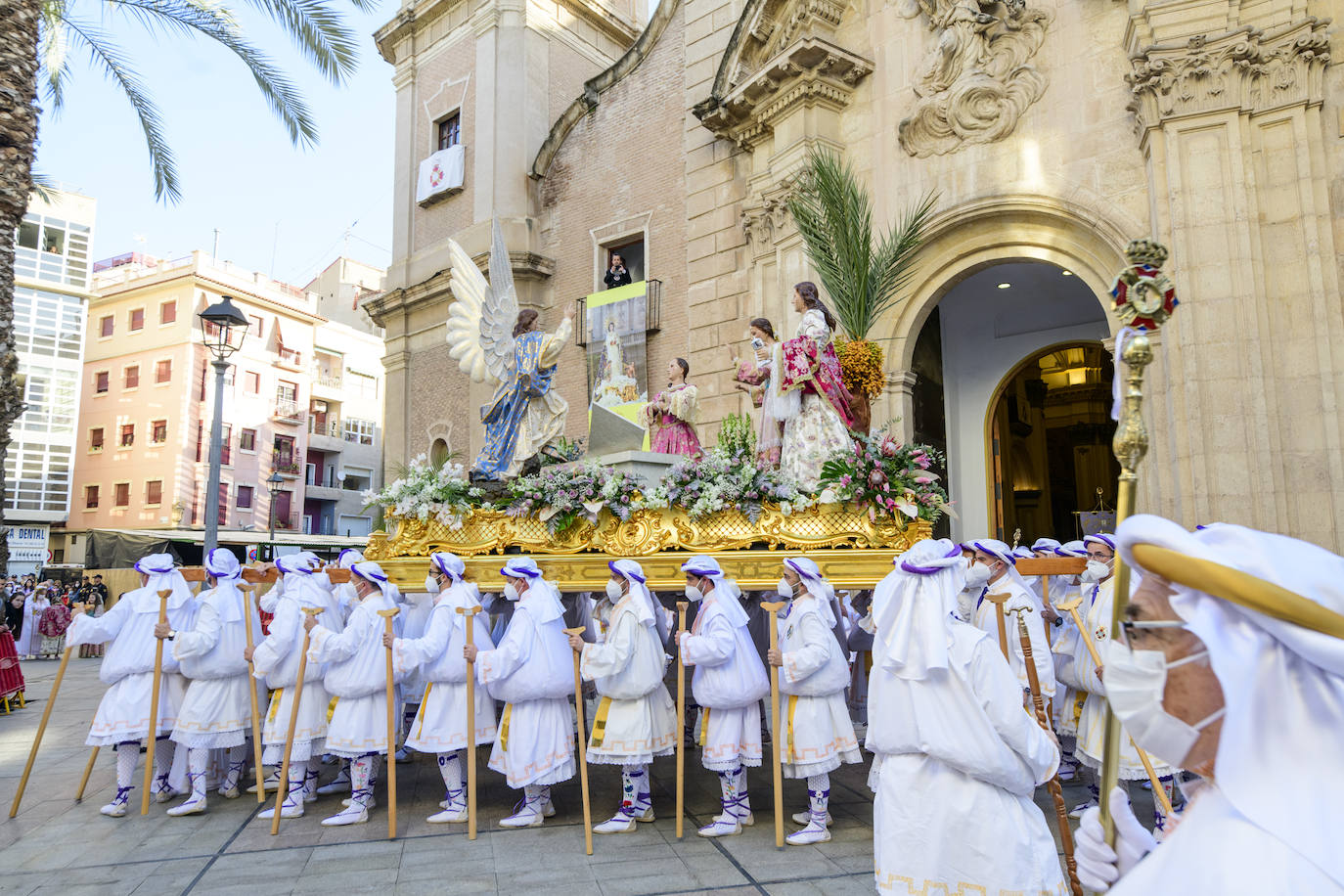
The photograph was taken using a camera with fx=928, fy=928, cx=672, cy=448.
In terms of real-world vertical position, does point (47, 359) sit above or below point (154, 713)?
above

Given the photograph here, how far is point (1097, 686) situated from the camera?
6.46 metres

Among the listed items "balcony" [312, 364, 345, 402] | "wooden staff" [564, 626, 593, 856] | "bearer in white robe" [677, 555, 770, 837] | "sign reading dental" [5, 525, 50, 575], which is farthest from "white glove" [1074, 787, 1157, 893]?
"balcony" [312, 364, 345, 402]

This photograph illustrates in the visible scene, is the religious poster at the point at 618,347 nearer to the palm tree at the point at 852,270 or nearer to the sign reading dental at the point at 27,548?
the palm tree at the point at 852,270

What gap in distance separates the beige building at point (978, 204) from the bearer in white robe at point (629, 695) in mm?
6173

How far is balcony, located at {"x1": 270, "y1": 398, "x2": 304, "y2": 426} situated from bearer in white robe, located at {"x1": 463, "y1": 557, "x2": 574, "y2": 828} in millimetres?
39057

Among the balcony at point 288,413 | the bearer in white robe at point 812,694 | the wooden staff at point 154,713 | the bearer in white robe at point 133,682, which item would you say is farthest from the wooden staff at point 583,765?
the balcony at point 288,413

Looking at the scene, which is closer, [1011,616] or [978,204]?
[1011,616]

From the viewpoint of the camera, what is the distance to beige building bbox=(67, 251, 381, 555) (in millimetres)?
→ 38938

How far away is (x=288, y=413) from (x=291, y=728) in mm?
38821

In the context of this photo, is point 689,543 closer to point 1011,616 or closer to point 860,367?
point 860,367

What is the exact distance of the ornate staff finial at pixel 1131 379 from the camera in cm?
222

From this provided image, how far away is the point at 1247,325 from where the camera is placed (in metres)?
9.67

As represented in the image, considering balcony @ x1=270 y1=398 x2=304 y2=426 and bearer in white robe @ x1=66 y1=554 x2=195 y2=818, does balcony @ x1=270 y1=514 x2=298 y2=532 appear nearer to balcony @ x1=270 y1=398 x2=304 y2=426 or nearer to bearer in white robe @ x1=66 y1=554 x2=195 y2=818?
balcony @ x1=270 y1=398 x2=304 y2=426

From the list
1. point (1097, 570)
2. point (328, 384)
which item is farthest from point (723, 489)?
point (328, 384)
